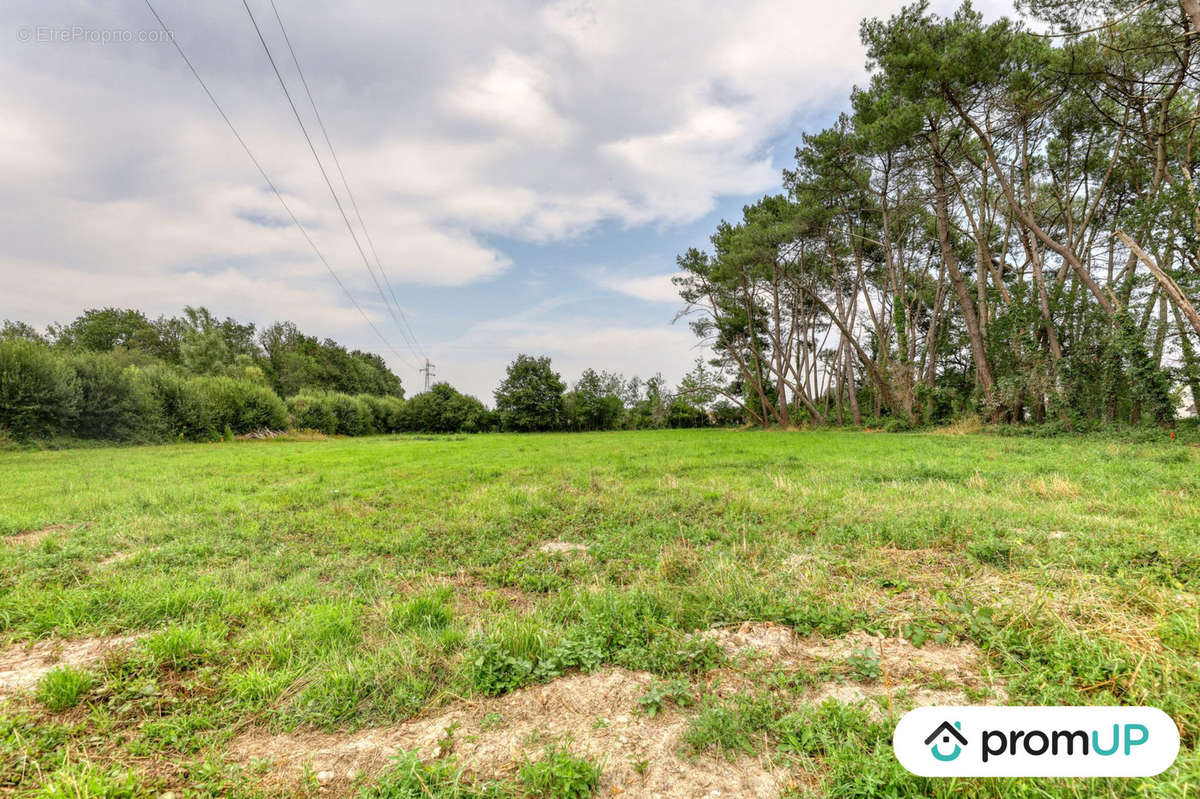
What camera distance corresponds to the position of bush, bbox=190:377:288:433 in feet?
98.3

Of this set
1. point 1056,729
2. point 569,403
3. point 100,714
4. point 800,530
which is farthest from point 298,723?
point 569,403

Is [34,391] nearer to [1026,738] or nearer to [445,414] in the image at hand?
[445,414]

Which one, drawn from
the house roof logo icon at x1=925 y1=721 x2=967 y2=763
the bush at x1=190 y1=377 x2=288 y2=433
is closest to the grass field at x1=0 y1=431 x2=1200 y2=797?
the house roof logo icon at x1=925 y1=721 x2=967 y2=763

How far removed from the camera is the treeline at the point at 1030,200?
13.2 meters

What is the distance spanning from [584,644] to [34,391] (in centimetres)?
3265

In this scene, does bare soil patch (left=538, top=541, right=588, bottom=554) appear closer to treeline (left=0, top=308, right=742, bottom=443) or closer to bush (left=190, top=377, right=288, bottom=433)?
treeline (left=0, top=308, right=742, bottom=443)

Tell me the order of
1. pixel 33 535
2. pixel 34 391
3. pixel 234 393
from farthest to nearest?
pixel 234 393, pixel 34 391, pixel 33 535

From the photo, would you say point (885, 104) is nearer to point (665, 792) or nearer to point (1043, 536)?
point (1043, 536)

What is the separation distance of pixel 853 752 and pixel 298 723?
2.69 meters

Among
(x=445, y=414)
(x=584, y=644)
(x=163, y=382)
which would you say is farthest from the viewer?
(x=445, y=414)

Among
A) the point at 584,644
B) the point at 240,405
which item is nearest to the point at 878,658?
the point at 584,644

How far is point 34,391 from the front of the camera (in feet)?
68.6

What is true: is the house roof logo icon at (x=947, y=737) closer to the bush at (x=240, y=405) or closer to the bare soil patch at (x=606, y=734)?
the bare soil patch at (x=606, y=734)

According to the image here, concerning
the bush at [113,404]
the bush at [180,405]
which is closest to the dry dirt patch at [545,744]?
the bush at [113,404]
